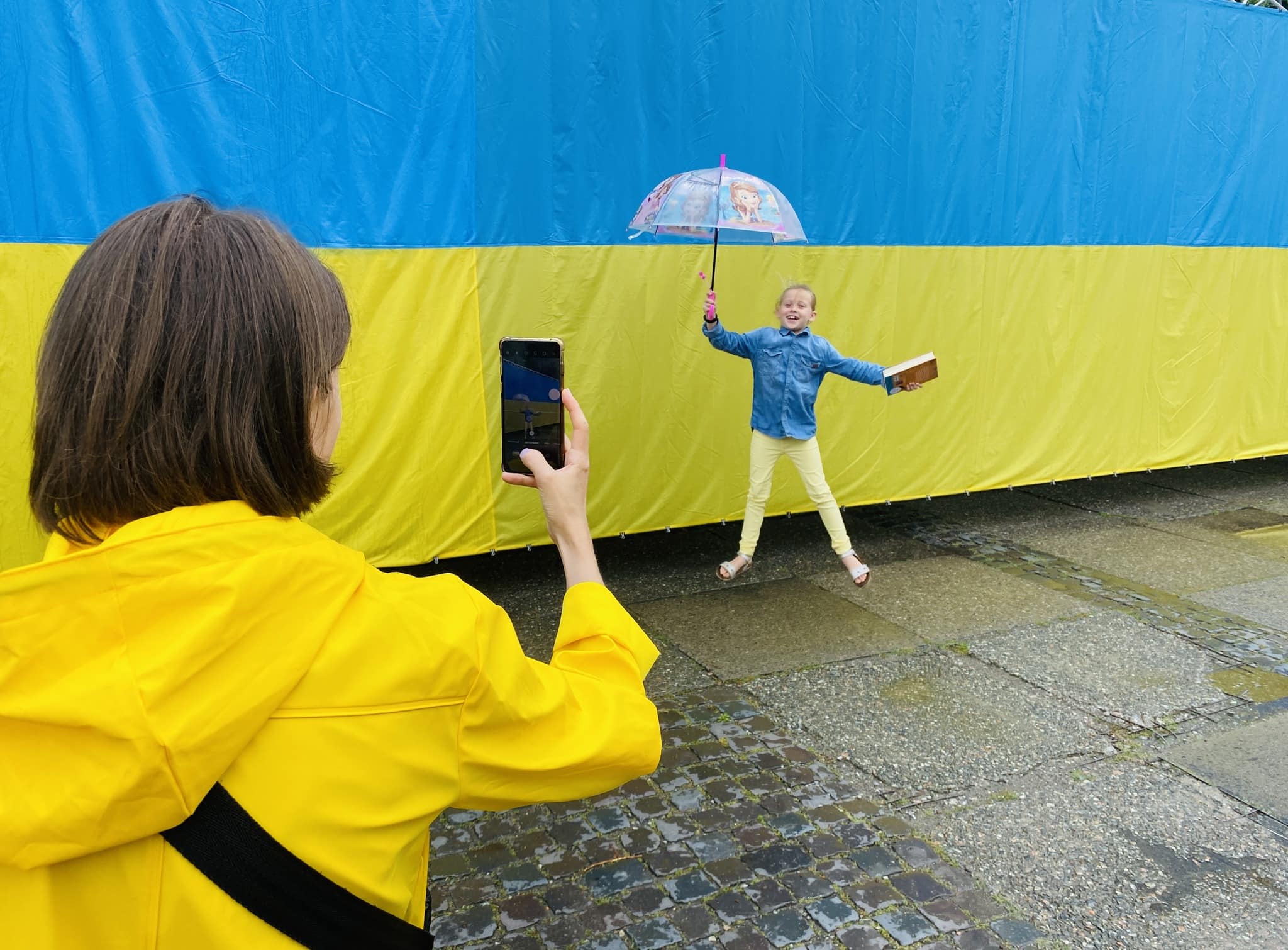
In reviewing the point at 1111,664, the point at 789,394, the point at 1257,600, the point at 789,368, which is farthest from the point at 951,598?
the point at 1257,600

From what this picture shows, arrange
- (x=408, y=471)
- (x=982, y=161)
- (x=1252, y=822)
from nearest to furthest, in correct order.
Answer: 1. (x=1252, y=822)
2. (x=408, y=471)
3. (x=982, y=161)

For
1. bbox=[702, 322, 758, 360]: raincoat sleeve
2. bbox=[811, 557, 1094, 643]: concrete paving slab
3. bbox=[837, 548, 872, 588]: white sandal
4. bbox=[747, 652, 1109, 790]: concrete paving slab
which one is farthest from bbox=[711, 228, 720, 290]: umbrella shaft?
bbox=[747, 652, 1109, 790]: concrete paving slab

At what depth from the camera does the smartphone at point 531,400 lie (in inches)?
86.7

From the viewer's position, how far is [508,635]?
1.14 metres

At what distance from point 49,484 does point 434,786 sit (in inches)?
21.1

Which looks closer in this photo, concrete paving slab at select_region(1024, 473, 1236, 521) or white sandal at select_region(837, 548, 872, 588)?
white sandal at select_region(837, 548, 872, 588)

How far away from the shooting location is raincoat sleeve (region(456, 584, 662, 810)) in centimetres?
109

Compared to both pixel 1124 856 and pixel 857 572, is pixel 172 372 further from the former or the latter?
pixel 857 572

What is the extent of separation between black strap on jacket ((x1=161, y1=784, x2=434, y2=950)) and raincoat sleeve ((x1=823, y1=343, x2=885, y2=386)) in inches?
190

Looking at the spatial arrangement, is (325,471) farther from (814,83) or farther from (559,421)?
(814,83)

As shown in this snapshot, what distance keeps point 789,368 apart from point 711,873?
3.15m

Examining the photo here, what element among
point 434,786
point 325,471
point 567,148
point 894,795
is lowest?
point 894,795

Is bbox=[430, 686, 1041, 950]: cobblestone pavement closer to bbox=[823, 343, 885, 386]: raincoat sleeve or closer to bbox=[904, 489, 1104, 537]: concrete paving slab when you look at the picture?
bbox=[823, 343, 885, 386]: raincoat sleeve

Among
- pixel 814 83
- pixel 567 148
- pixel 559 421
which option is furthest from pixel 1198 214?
Result: pixel 559 421
